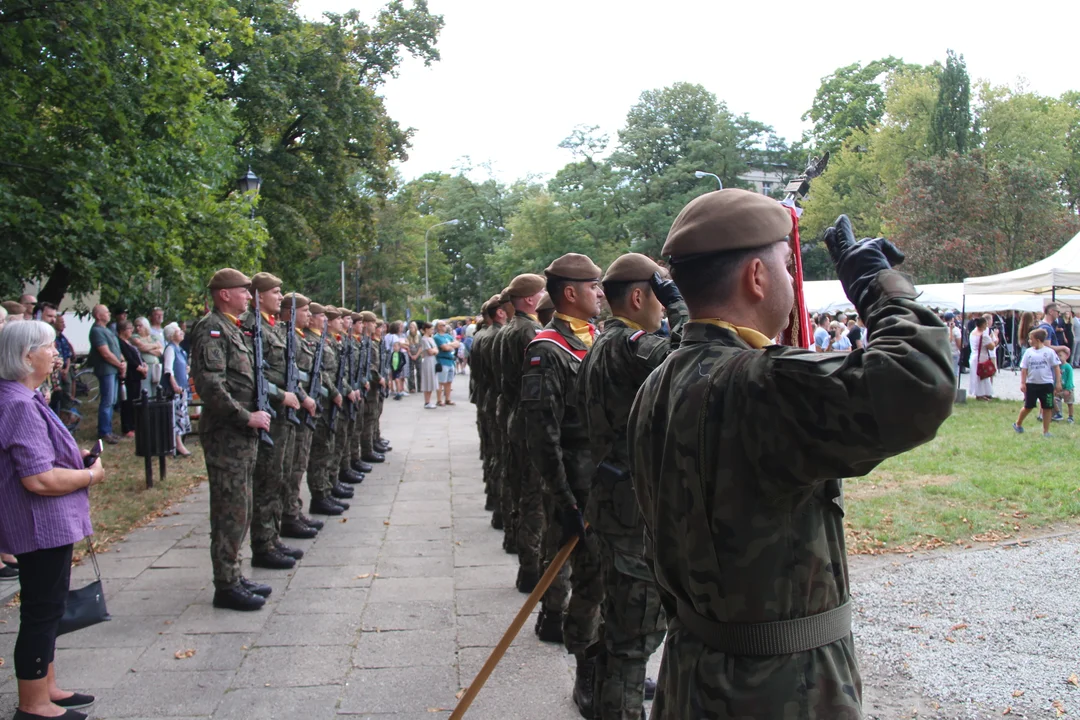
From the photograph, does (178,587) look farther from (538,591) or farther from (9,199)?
(9,199)

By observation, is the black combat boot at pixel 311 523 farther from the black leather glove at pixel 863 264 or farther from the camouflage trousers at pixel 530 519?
the black leather glove at pixel 863 264

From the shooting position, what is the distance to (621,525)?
12.2ft

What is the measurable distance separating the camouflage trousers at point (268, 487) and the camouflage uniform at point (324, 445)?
2124mm

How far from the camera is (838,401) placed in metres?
1.69

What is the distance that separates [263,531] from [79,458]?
2907 mm

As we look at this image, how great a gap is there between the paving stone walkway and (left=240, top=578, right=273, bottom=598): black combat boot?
86 mm

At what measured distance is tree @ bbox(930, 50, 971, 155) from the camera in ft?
152

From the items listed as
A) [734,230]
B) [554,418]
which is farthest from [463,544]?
[734,230]

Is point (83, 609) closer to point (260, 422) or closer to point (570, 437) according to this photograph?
point (260, 422)

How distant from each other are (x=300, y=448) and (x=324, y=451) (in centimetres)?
163

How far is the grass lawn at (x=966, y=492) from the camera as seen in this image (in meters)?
8.00

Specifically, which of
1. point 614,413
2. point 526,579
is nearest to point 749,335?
point 614,413

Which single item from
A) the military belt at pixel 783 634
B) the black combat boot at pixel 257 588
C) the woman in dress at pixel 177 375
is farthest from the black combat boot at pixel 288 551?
the woman in dress at pixel 177 375

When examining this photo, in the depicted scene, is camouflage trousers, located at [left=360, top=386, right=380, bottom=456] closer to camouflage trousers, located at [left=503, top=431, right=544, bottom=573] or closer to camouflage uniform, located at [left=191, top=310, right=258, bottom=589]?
camouflage uniform, located at [left=191, top=310, right=258, bottom=589]
